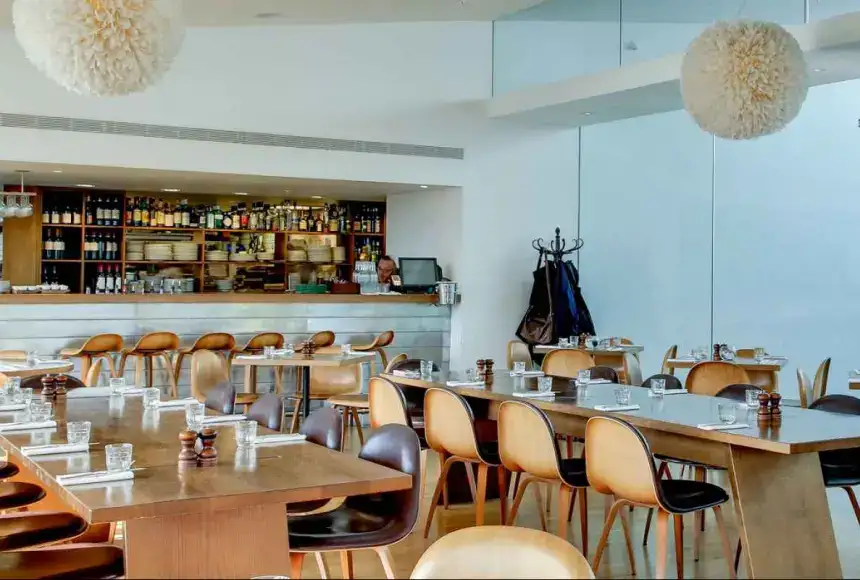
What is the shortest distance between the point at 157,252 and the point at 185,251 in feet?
1.05

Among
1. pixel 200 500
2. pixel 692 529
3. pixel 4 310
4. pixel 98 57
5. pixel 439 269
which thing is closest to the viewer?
pixel 200 500

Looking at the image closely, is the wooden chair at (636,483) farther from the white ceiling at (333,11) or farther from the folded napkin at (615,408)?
the white ceiling at (333,11)

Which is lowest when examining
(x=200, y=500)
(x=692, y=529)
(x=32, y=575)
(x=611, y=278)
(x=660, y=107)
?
(x=692, y=529)

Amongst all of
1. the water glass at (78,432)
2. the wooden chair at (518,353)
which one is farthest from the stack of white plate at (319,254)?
the water glass at (78,432)

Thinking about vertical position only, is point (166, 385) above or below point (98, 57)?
below

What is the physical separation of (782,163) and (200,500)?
9.34 meters

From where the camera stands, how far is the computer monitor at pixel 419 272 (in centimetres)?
1092

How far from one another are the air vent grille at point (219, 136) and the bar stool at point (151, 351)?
5.91 ft

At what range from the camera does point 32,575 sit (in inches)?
128

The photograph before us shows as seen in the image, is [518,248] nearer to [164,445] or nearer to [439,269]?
[439,269]

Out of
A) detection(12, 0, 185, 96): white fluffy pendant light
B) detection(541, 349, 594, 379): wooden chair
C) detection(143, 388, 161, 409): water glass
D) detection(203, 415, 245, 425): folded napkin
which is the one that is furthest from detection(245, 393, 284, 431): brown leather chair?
detection(541, 349, 594, 379): wooden chair

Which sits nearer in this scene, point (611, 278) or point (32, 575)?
point (32, 575)

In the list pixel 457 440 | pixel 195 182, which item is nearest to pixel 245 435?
pixel 457 440

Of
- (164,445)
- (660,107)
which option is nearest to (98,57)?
(164,445)
